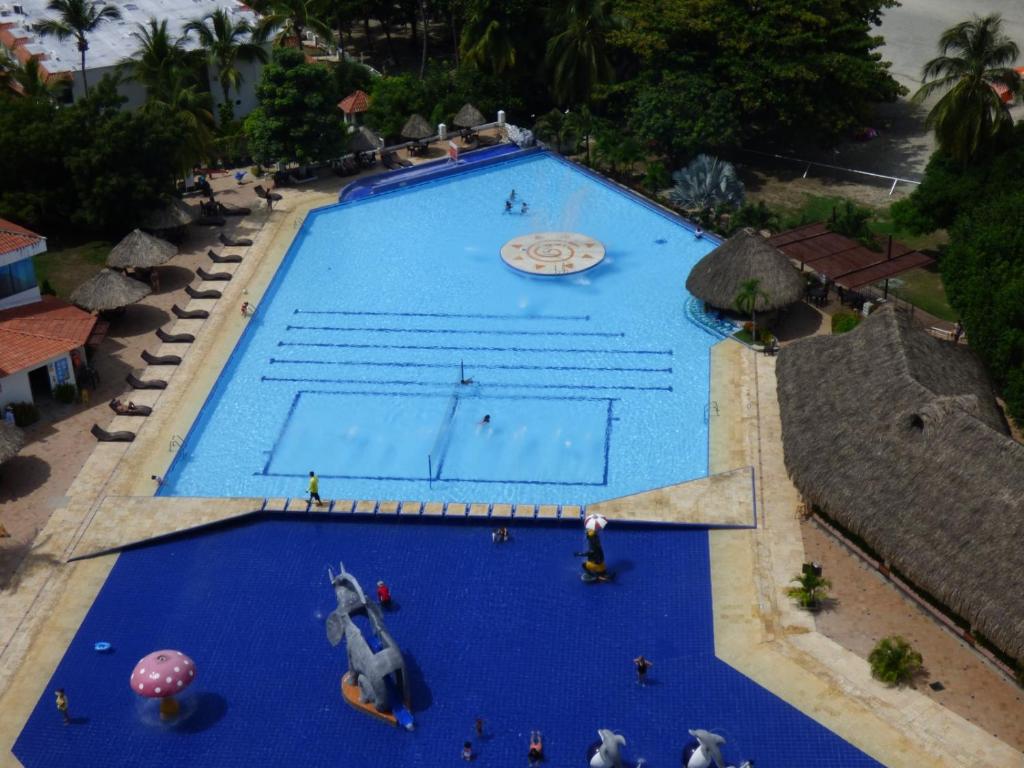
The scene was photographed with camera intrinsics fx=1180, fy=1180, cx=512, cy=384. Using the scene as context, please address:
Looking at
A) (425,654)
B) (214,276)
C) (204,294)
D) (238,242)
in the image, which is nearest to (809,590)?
(425,654)

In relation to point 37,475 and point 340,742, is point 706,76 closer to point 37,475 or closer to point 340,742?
point 37,475

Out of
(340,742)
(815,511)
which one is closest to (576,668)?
(340,742)

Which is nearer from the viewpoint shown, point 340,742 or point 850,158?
point 340,742

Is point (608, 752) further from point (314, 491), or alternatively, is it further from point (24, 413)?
point (24, 413)

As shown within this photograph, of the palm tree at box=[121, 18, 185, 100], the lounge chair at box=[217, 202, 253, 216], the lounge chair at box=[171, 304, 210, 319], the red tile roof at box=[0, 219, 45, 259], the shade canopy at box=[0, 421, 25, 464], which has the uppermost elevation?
the palm tree at box=[121, 18, 185, 100]

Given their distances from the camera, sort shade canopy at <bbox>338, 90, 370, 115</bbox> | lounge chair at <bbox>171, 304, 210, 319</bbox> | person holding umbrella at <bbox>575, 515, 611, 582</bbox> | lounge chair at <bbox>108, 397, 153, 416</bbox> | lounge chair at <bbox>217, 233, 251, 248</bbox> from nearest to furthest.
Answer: person holding umbrella at <bbox>575, 515, 611, 582</bbox> < lounge chair at <bbox>108, 397, 153, 416</bbox> < lounge chair at <bbox>171, 304, 210, 319</bbox> < lounge chair at <bbox>217, 233, 251, 248</bbox> < shade canopy at <bbox>338, 90, 370, 115</bbox>

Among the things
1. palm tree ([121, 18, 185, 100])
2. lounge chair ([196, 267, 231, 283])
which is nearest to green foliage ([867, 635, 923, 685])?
lounge chair ([196, 267, 231, 283])

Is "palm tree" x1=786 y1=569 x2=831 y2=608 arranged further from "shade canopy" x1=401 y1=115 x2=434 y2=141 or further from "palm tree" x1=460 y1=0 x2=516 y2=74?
"palm tree" x1=460 y1=0 x2=516 y2=74
